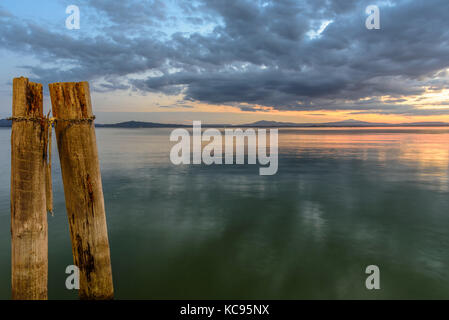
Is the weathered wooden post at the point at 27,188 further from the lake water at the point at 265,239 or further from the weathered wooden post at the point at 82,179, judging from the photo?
the lake water at the point at 265,239

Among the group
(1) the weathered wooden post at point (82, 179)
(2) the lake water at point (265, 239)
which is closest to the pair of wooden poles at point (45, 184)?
(1) the weathered wooden post at point (82, 179)

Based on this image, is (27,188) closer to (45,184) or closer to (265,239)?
(45,184)

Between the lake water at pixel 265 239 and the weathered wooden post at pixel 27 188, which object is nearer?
the weathered wooden post at pixel 27 188

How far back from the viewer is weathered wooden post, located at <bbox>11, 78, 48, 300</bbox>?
428 centimetres

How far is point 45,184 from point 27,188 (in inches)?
12.2

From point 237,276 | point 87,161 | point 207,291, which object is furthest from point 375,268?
point 87,161

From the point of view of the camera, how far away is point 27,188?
14.4ft

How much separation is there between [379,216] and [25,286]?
1072cm

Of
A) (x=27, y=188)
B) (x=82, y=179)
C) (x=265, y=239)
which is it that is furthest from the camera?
(x=265, y=239)

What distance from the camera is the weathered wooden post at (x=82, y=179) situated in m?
4.47

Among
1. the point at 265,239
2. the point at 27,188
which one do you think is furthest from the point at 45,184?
the point at 265,239

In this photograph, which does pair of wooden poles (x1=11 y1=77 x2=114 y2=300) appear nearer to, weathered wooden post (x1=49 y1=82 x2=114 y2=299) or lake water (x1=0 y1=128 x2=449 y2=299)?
weathered wooden post (x1=49 y1=82 x2=114 y2=299)
